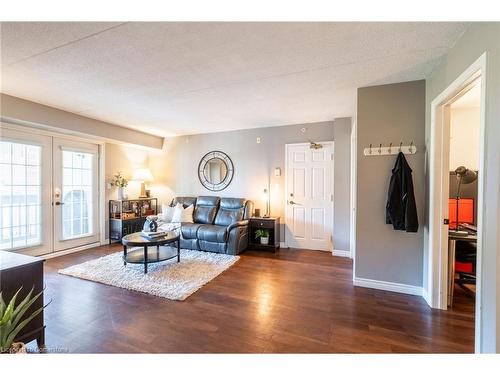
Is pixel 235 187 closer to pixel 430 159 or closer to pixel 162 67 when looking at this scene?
pixel 162 67

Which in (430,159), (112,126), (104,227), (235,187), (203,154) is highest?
(112,126)

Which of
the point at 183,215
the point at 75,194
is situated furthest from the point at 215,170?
the point at 75,194

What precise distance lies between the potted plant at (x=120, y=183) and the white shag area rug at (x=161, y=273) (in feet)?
5.13

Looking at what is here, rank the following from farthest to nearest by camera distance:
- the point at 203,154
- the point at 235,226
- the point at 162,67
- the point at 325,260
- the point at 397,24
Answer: the point at 203,154, the point at 235,226, the point at 325,260, the point at 162,67, the point at 397,24

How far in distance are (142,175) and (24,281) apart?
398 cm

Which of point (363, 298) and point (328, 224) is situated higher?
point (328, 224)

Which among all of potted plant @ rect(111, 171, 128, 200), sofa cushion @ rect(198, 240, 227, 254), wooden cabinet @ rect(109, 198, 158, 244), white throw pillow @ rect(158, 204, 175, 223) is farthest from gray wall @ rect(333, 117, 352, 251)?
potted plant @ rect(111, 171, 128, 200)

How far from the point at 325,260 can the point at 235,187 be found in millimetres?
2348

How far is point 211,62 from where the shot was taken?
2150mm

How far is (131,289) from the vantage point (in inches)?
105

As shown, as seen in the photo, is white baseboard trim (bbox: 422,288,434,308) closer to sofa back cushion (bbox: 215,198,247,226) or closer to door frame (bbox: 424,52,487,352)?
door frame (bbox: 424,52,487,352)

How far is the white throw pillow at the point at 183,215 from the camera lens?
15.4 feet

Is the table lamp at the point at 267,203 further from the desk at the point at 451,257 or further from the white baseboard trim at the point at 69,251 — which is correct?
the white baseboard trim at the point at 69,251
